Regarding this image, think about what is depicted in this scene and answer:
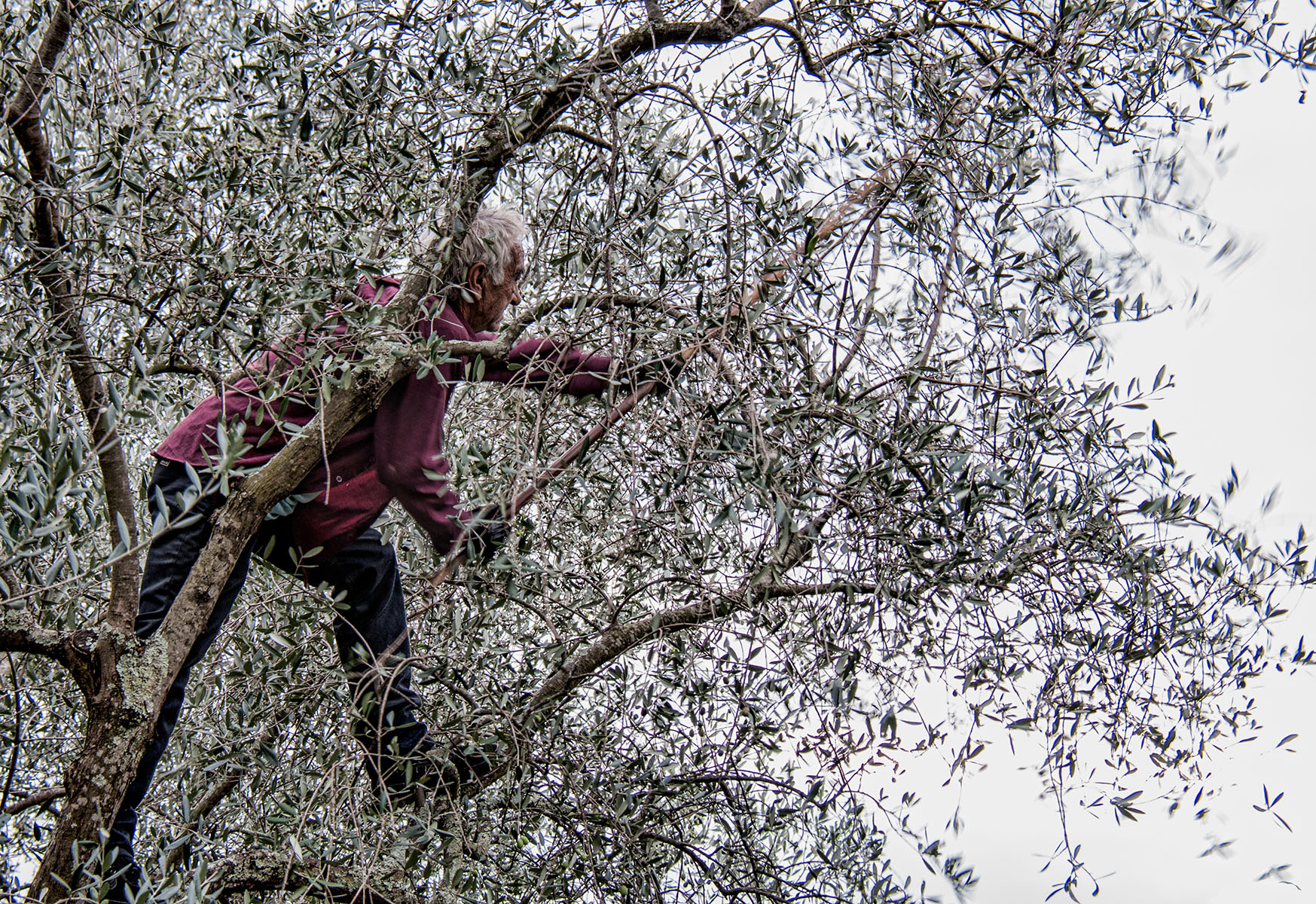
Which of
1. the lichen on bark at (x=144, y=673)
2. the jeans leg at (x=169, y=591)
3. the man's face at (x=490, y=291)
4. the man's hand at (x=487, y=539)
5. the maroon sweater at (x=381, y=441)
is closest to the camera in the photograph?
the man's hand at (x=487, y=539)

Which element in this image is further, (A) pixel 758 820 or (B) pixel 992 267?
(A) pixel 758 820

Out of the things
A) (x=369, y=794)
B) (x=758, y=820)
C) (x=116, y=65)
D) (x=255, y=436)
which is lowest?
(x=369, y=794)

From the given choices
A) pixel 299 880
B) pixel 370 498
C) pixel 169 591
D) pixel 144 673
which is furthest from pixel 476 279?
pixel 299 880

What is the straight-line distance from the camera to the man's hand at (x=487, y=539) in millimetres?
3070

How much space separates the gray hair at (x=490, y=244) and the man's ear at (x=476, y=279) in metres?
0.02

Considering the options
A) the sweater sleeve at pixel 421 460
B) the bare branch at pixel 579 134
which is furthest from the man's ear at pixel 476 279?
the bare branch at pixel 579 134

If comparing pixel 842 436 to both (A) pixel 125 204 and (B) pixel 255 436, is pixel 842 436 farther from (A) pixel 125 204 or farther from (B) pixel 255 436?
→ (A) pixel 125 204

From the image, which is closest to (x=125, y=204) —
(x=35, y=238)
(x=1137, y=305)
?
(x=35, y=238)

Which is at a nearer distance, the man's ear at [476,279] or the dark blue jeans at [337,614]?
the dark blue jeans at [337,614]

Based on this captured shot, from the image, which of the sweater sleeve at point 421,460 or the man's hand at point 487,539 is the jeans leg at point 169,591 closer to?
the sweater sleeve at point 421,460

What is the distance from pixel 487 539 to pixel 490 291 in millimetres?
1044

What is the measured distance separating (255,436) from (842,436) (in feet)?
6.71

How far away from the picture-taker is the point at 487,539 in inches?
126

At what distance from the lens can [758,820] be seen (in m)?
4.77
